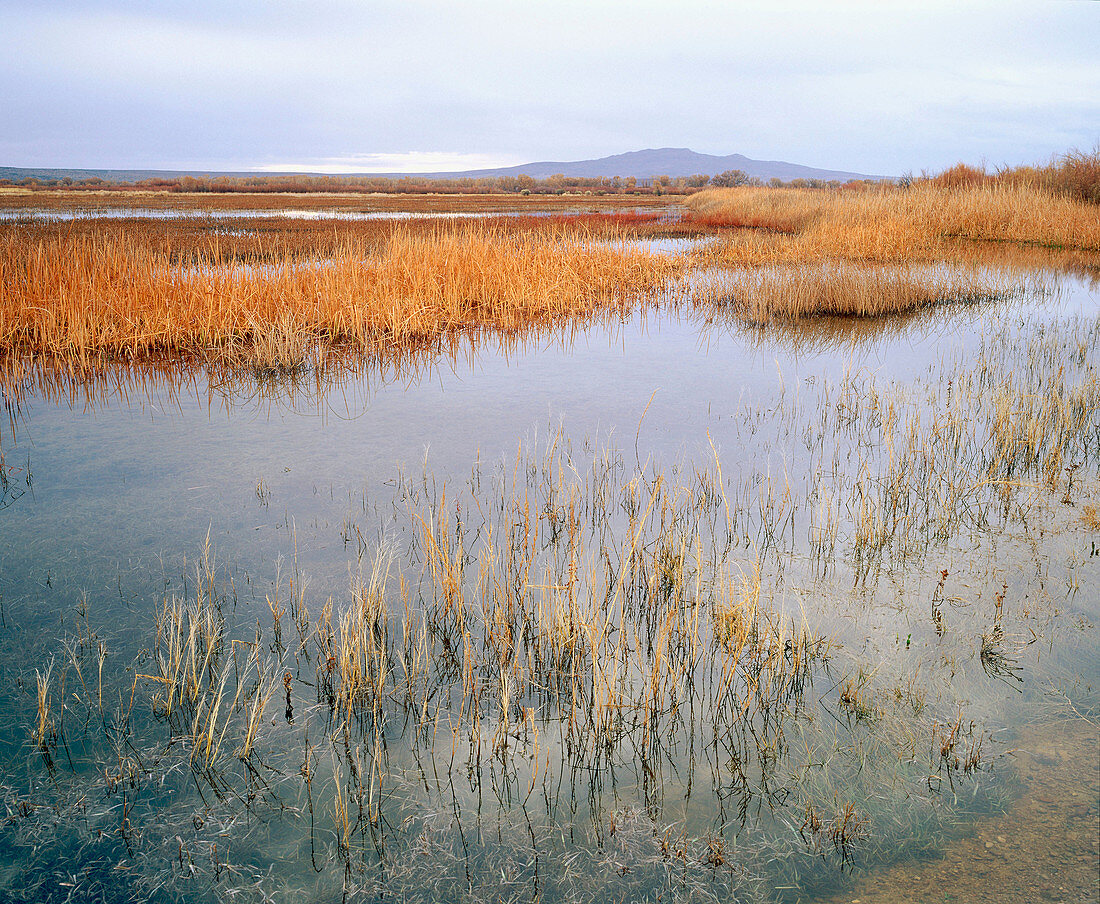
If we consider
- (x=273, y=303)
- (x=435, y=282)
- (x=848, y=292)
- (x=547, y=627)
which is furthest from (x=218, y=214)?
(x=547, y=627)

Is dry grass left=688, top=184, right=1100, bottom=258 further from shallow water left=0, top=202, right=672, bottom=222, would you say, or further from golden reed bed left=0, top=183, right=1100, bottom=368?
shallow water left=0, top=202, right=672, bottom=222

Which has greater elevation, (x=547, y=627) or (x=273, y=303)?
(x=273, y=303)

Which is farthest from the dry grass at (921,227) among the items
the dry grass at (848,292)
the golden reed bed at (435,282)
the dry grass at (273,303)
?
the dry grass at (273,303)

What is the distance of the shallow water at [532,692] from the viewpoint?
243 cm

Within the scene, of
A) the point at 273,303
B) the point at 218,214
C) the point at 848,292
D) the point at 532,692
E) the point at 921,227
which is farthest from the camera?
the point at 218,214

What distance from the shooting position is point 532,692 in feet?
10.5

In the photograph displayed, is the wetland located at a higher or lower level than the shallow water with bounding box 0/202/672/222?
lower

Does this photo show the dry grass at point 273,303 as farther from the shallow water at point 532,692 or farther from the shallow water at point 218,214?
the shallow water at point 218,214

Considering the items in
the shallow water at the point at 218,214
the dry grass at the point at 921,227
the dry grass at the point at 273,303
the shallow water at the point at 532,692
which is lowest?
the shallow water at the point at 532,692

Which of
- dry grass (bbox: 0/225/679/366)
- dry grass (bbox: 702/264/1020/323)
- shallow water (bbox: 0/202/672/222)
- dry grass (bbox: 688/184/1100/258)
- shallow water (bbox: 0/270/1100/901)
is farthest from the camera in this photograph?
shallow water (bbox: 0/202/672/222)

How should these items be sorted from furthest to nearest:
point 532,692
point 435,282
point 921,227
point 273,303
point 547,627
Answer: point 921,227 < point 435,282 < point 273,303 < point 547,627 < point 532,692

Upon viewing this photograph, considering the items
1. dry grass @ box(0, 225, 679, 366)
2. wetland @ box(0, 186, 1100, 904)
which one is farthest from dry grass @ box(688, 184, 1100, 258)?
wetland @ box(0, 186, 1100, 904)

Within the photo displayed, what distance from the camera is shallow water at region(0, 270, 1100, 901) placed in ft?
7.96

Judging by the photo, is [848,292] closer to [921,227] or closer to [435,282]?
[435,282]
